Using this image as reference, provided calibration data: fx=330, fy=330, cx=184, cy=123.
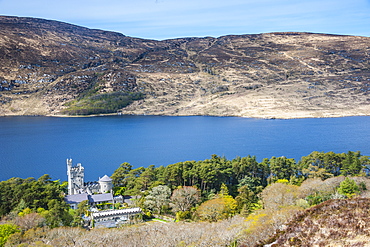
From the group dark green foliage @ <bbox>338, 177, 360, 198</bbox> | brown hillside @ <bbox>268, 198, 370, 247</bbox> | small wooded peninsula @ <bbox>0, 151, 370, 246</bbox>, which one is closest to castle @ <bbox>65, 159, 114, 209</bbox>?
small wooded peninsula @ <bbox>0, 151, 370, 246</bbox>

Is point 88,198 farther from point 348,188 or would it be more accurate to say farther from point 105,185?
point 348,188

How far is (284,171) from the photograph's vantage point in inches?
2482

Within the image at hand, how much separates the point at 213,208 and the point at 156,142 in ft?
262

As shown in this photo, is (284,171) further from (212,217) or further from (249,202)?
(212,217)

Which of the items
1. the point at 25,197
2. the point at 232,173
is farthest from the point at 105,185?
the point at 232,173

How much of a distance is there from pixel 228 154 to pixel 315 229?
3041 inches

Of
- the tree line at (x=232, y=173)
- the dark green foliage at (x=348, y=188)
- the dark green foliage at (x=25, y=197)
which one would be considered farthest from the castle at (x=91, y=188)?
the dark green foliage at (x=348, y=188)

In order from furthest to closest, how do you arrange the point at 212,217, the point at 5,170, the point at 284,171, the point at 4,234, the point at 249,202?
the point at 5,170, the point at 284,171, the point at 249,202, the point at 212,217, the point at 4,234

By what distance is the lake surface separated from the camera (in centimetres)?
8988

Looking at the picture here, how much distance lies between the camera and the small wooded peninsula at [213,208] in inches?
811

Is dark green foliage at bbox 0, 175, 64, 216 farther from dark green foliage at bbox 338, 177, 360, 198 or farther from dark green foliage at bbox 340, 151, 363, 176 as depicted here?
dark green foliage at bbox 340, 151, 363, 176

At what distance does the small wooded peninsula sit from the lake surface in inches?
1008

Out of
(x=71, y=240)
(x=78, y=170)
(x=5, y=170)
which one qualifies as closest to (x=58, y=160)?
(x=5, y=170)

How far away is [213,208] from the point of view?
40.1 m
